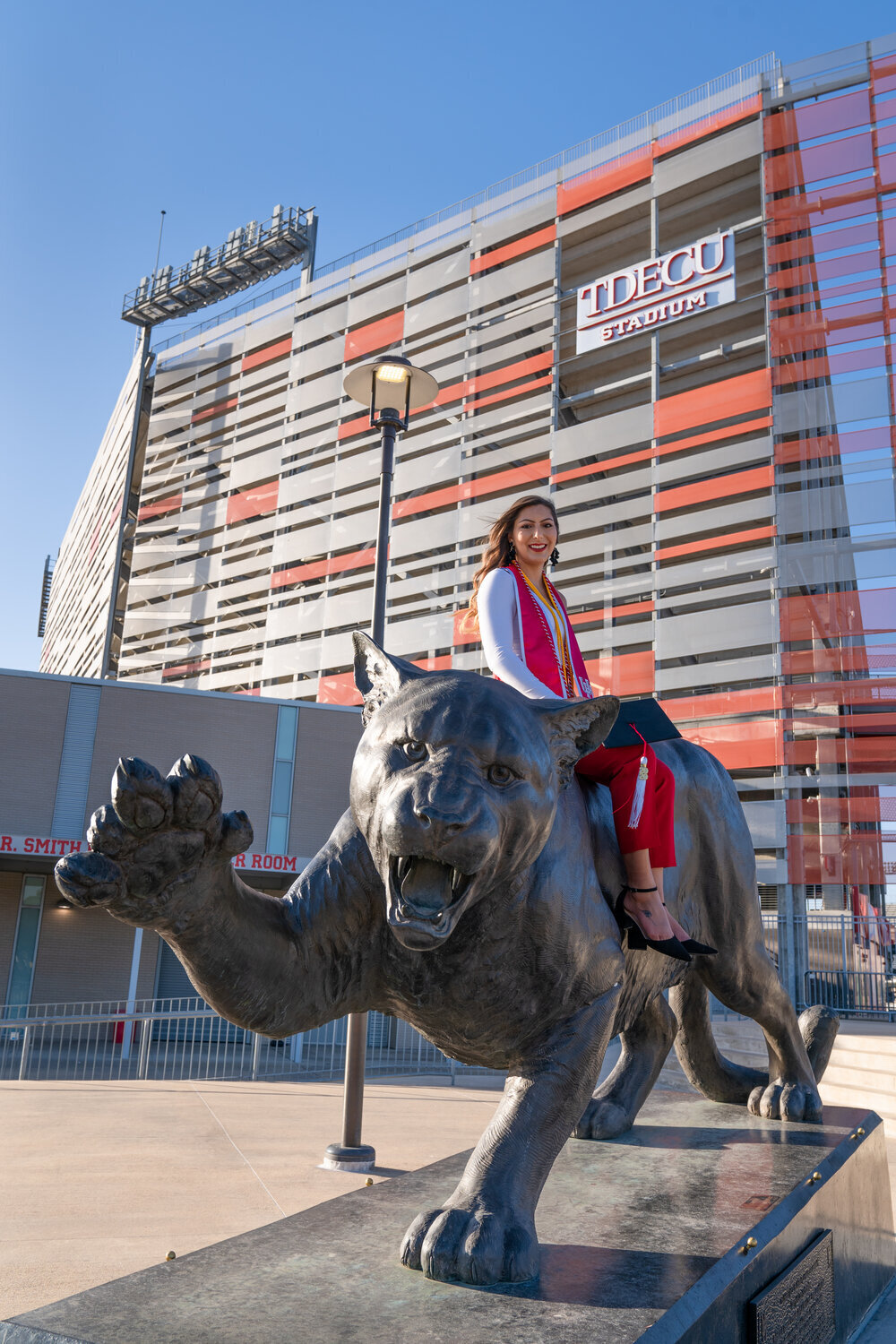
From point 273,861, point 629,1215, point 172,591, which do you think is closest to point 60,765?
point 273,861

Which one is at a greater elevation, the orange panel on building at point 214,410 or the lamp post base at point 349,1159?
the orange panel on building at point 214,410

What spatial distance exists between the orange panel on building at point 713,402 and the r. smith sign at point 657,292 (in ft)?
7.04

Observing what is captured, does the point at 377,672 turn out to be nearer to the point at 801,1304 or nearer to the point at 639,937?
the point at 639,937

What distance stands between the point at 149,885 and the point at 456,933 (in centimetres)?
52

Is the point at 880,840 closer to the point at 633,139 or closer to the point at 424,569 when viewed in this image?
the point at 424,569

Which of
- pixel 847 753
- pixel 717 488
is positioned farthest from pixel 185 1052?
pixel 717 488

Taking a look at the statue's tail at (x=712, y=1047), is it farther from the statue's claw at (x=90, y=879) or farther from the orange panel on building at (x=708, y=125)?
the orange panel on building at (x=708, y=125)

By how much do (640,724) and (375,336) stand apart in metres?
30.3

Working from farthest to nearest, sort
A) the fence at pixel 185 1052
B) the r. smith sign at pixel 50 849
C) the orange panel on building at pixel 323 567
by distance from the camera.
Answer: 1. the orange panel on building at pixel 323 567
2. the r. smith sign at pixel 50 849
3. the fence at pixel 185 1052

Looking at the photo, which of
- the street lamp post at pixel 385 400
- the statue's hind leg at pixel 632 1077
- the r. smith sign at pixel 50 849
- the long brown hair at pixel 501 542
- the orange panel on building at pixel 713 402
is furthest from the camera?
the orange panel on building at pixel 713 402

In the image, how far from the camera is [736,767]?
20156mm

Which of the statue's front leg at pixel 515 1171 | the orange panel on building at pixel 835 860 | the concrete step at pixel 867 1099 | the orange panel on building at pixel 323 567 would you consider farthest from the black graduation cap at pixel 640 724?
the orange panel on building at pixel 323 567

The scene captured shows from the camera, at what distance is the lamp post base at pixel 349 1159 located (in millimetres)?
5047

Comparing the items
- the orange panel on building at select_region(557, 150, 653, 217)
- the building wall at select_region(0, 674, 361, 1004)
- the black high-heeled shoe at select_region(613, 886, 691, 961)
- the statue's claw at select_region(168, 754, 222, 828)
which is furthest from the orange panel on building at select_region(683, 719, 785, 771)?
the statue's claw at select_region(168, 754, 222, 828)
